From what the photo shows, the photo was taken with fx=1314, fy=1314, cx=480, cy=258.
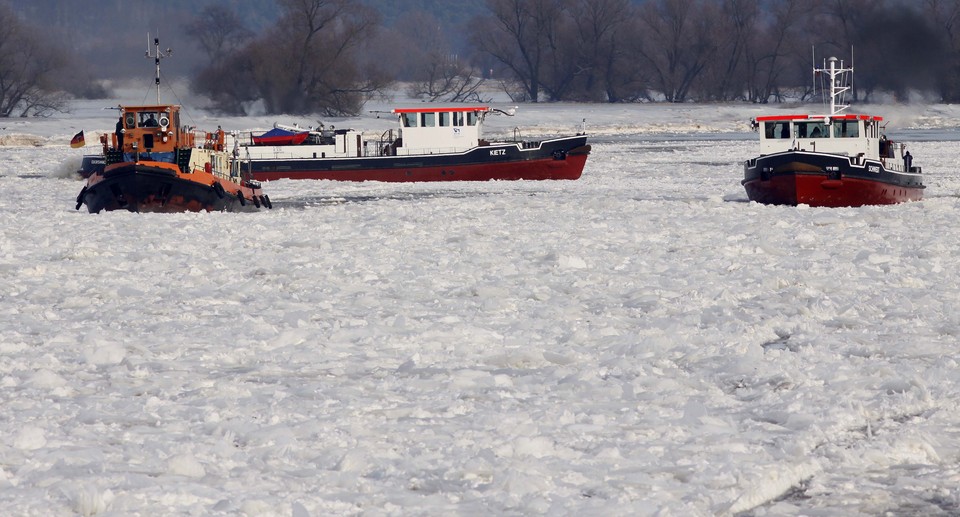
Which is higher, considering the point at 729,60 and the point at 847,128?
the point at 729,60

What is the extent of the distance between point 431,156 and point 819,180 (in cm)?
1814

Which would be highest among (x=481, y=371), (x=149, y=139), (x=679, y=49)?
(x=679, y=49)

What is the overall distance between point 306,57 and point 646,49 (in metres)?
38.4

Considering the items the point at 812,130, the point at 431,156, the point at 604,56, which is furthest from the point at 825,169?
the point at 604,56

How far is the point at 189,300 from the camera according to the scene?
567 inches

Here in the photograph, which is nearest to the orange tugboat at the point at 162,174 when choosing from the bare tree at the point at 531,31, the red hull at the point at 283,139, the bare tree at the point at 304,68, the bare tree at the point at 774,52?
the red hull at the point at 283,139

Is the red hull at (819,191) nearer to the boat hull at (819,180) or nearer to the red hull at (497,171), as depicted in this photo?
the boat hull at (819,180)

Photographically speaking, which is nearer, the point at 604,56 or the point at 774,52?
the point at 774,52

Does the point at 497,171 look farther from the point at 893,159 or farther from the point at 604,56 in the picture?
the point at 604,56

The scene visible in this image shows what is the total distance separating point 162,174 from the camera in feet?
93.0

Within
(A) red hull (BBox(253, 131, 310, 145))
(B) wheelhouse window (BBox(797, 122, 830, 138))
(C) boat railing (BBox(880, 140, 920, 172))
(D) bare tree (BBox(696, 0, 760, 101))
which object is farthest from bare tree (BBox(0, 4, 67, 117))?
(C) boat railing (BBox(880, 140, 920, 172))

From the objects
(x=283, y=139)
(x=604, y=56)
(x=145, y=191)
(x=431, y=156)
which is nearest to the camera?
(x=145, y=191)

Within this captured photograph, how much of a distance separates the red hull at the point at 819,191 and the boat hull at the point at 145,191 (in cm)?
1244

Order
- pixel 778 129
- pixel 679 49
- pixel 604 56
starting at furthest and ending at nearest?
pixel 604 56 < pixel 679 49 < pixel 778 129
